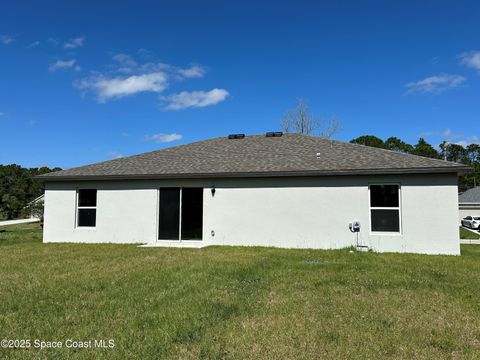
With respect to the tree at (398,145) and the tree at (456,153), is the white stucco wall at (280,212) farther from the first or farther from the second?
the tree at (456,153)

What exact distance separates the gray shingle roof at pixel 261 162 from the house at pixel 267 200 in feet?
0.13

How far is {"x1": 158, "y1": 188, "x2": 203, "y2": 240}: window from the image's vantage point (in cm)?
1234

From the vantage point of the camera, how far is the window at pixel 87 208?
13070 millimetres

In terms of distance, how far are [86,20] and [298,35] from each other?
885 centimetres

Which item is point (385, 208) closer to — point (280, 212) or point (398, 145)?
point (280, 212)

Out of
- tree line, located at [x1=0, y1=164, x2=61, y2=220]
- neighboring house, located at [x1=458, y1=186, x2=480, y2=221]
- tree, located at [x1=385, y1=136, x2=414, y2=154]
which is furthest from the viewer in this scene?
tree, located at [x1=385, y1=136, x2=414, y2=154]

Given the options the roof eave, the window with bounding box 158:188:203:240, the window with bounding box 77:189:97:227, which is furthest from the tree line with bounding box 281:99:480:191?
the window with bounding box 77:189:97:227

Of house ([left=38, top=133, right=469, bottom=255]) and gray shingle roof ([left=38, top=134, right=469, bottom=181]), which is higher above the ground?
gray shingle roof ([left=38, top=134, right=469, bottom=181])

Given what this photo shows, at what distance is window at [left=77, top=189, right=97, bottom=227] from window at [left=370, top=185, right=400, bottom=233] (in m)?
10.2

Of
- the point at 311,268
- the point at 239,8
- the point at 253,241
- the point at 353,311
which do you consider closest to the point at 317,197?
the point at 253,241

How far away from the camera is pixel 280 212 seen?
1139 centimetres

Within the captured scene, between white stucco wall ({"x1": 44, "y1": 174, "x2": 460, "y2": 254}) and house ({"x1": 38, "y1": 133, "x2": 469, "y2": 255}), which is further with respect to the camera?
house ({"x1": 38, "y1": 133, "x2": 469, "y2": 255})

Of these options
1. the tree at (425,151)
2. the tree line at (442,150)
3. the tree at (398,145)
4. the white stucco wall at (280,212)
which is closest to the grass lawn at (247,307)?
the white stucco wall at (280,212)

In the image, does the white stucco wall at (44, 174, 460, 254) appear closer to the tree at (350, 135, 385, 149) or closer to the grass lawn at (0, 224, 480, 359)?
the grass lawn at (0, 224, 480, 359)
